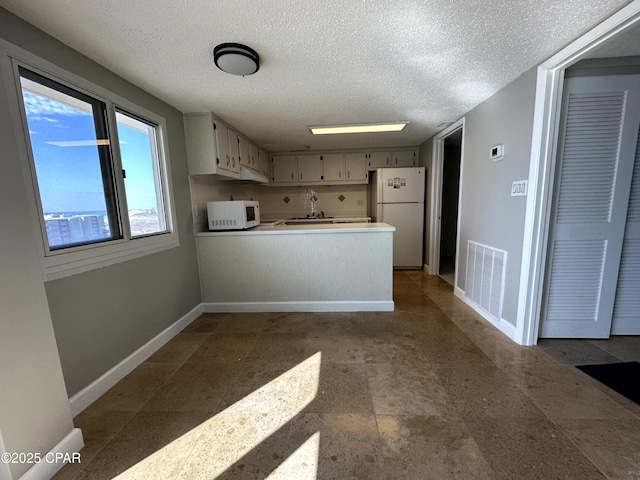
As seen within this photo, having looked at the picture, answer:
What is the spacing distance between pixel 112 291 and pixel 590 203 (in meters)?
3.74

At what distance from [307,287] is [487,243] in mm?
2021

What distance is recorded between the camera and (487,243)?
2619mm

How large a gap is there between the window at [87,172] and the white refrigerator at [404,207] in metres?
3.38

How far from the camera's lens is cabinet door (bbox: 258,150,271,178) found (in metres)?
4.38

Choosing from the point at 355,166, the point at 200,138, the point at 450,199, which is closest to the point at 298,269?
the point at 200,138

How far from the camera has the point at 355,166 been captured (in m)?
4.87

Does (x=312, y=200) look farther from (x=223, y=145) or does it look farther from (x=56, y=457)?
(x=56, y=457)

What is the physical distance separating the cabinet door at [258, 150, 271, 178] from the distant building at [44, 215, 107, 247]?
2.85 metres

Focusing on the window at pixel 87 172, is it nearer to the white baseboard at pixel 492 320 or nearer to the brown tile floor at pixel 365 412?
the brown tile floor at pixel 365 412

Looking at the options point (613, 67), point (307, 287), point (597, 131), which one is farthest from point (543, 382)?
point (613, 67)

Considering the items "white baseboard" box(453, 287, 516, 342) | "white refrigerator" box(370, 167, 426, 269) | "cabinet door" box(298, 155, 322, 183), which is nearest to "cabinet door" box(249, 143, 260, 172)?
"cabinet door" box(298, 155, 322, 183)

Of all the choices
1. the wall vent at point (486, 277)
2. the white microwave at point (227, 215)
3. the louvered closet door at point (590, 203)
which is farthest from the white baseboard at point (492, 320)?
the white microwave at point (227, 215)

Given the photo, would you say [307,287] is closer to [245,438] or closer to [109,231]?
[245,438]

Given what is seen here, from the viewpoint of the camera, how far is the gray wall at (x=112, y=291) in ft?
4.80
